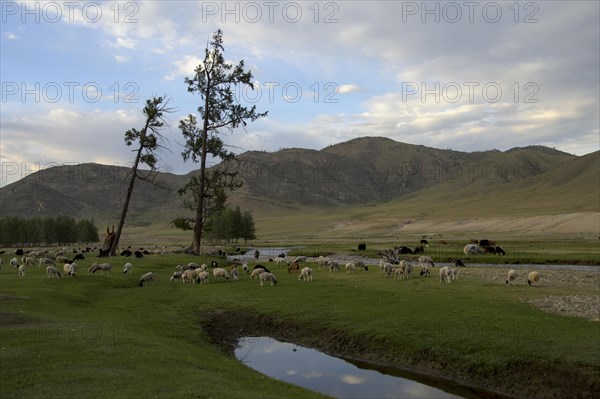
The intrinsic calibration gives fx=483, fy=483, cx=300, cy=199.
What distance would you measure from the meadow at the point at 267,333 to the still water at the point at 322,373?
0.81 metres

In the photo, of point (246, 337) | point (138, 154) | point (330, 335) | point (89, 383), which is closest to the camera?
point (89, 383)

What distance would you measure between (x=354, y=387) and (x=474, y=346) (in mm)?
4638

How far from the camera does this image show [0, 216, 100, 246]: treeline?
A: 134 meters

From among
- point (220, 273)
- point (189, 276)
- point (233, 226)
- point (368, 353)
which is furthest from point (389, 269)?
Result: point (233, 226)

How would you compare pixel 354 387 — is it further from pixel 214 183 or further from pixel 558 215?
pixel 558 215

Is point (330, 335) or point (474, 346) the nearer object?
point (474, 346)

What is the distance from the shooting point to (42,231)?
145750mm

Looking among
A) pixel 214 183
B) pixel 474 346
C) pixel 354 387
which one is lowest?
pixel 354 387

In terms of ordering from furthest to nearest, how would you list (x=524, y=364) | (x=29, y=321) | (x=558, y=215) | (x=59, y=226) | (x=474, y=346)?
1. (x=59, y=226)
2. (x=558, y=215)
3. (x=29, y=321)
4. (x=474, y=346)
5. (x=524, y=364)

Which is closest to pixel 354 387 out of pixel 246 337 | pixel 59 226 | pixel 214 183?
pixel 246 337

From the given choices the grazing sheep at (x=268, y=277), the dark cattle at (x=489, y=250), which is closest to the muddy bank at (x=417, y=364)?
the grazing sheep at (x=268, y=277)

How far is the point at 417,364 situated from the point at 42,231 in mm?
151983

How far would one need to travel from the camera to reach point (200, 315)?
81.9ft

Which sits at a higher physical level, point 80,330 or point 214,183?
point 214,183
